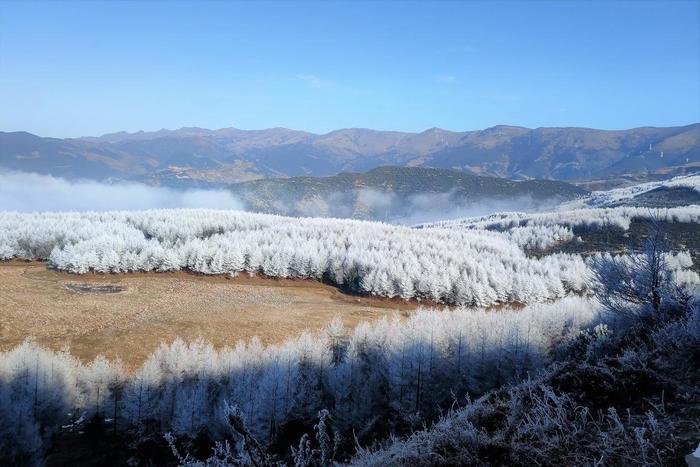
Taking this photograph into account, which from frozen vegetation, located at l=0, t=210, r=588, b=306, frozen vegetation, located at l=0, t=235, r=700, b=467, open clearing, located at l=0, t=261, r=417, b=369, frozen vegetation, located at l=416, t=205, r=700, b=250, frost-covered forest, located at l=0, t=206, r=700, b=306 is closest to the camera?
frozen vegetation, located at l=0, t=235, r=700, b=467

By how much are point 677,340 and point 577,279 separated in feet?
219

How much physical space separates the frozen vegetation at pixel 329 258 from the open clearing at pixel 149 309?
108 inches

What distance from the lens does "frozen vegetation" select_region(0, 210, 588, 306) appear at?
68375mm

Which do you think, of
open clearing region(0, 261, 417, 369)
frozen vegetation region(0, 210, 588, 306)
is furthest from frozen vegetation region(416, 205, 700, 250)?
open clearing region(0, 261, 417, 369)

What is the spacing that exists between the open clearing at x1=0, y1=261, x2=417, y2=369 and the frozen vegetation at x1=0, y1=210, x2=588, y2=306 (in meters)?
2.74

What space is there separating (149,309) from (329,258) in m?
35.3

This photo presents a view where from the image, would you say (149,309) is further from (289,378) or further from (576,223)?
(576,223)

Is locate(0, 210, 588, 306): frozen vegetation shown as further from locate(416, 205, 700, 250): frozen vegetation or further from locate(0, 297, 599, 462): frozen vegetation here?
locate(0, 297, 599, 462): frozen vegetation

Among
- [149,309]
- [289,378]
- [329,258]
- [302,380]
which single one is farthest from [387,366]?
[329,258]

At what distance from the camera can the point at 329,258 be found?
263 ft

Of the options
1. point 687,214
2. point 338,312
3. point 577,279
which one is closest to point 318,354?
point 338,312

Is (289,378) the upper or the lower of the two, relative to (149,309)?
upper

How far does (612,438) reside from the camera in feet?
18.3

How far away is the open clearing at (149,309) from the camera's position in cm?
4050
